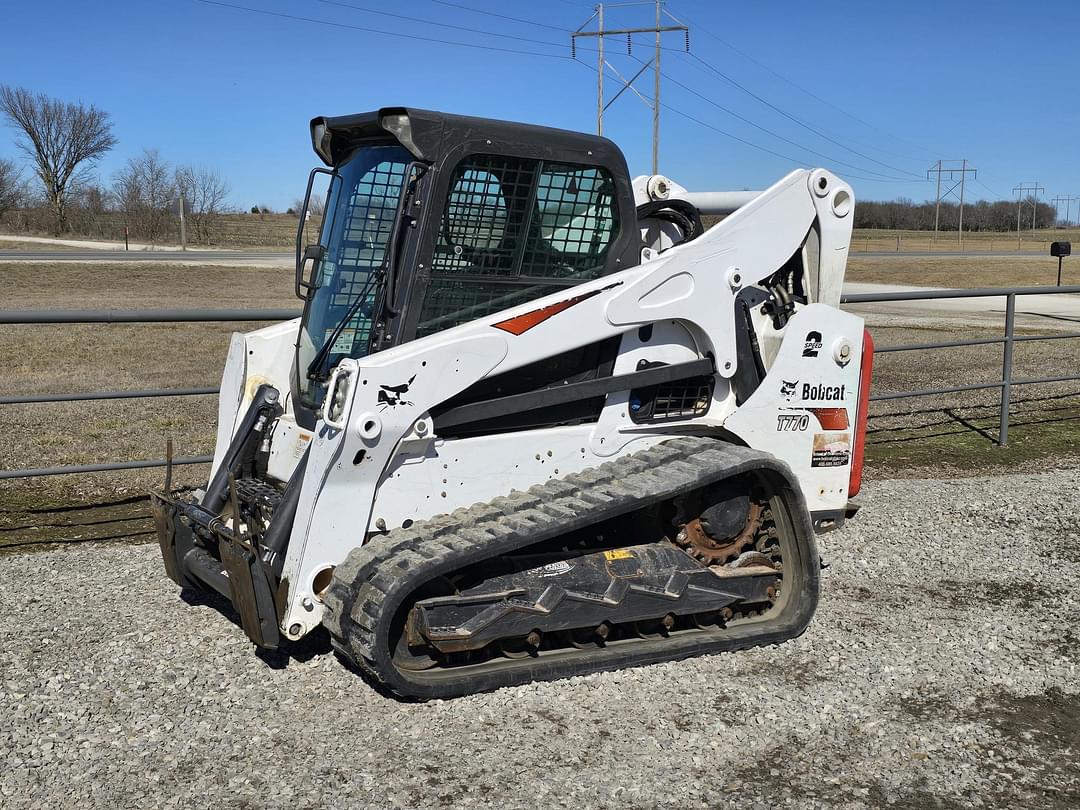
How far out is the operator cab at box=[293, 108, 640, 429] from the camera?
5.01m

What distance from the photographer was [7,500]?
8000 millimetres

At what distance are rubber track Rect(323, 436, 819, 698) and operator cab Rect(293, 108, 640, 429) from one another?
0.90 metres

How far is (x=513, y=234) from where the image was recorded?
5.30 metres

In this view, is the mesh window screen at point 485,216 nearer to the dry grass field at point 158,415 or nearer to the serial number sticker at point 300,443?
the serial number sticker at point 300,443

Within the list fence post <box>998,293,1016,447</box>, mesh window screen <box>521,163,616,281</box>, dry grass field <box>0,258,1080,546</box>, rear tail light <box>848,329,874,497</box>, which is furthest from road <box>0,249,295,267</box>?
rear tail light <box>848,329,874,497</box>

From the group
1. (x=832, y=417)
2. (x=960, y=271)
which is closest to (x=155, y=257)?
(x=960, y=271)

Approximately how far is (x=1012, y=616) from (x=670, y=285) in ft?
8.70

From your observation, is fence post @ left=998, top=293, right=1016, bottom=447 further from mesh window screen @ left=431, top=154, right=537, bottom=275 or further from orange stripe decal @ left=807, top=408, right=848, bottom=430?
mesh window screen @ left=431, top=154, right=537, bottom=275

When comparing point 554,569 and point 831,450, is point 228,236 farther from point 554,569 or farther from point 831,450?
point 554,569

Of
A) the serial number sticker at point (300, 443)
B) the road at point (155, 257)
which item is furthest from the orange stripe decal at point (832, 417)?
the road at point (155, 257)

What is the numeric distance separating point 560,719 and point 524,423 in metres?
1.39

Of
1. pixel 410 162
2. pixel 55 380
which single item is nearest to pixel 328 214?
pixel 410 162

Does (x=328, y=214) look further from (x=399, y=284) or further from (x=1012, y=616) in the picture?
(x=1012, y=616)

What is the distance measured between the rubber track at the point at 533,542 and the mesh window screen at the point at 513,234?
92 cm
